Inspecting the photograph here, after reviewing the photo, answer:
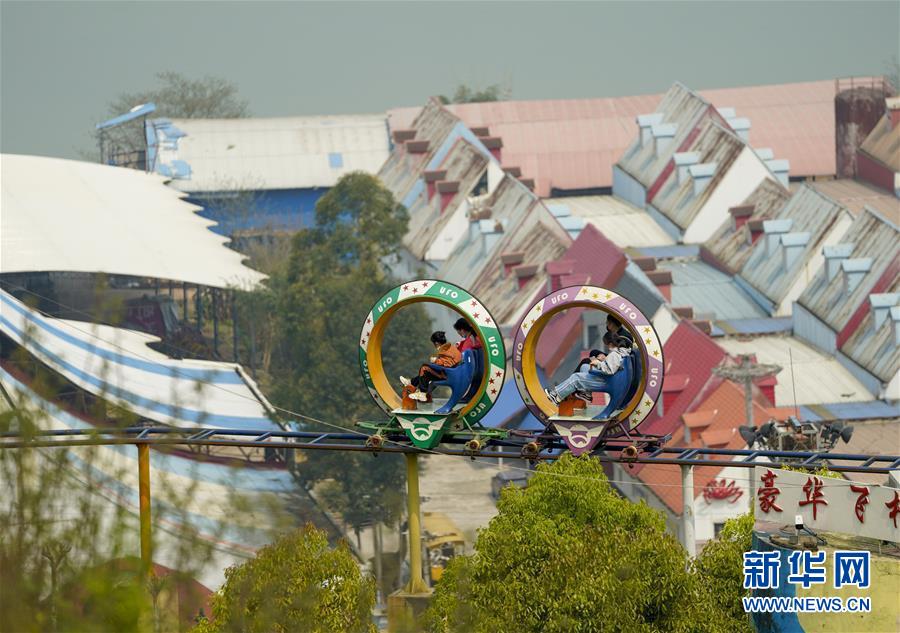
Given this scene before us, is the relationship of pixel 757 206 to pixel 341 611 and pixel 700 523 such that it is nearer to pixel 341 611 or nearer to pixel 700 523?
pixel 700 523

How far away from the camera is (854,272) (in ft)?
252

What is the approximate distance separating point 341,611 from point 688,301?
55.1 m

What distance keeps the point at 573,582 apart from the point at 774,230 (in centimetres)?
5913

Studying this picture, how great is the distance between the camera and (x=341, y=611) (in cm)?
2791

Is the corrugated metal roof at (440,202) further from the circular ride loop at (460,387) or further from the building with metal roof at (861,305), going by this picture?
the circular ride loop at (460,387)

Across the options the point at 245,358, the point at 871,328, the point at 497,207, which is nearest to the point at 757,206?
the point at 497,207

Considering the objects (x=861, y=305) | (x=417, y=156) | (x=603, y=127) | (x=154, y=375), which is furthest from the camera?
(x=603, y=127)

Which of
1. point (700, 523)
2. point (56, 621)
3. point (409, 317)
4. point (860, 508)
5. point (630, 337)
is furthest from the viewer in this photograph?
point (409, 317)

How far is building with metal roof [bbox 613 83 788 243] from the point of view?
94.8 meters

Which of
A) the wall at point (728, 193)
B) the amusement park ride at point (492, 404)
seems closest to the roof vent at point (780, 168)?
the wall at point (728, 193)

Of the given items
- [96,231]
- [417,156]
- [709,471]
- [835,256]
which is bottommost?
[709,471]

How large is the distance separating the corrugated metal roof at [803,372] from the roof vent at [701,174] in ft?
64.6

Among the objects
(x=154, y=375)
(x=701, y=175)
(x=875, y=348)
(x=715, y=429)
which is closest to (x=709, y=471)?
(x=715, y=429)

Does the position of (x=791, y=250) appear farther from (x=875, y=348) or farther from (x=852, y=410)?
(x=852, y=410)
